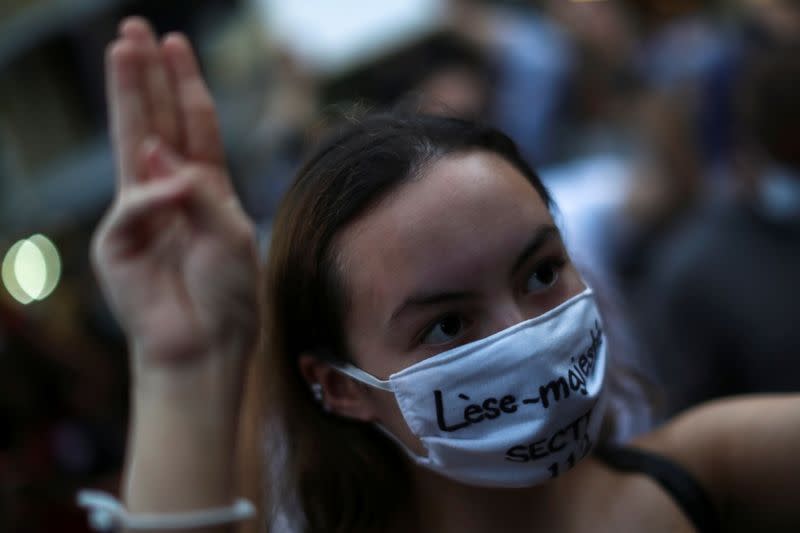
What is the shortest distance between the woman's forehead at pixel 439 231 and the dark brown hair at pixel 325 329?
41 millimetres

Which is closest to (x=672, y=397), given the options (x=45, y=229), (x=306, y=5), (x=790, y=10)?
(x=790, y=10)

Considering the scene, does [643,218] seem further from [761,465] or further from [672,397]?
[761,465]

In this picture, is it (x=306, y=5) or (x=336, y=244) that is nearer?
(x=336, y=244)

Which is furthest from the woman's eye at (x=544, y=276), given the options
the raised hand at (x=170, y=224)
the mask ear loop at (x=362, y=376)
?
the raised hand at (x=170, y=224)

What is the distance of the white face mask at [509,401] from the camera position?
60.4 inches

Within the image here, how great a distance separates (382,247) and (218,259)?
513 mm

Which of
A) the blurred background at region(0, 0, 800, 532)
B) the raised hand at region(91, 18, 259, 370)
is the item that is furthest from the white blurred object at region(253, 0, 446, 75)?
the raised hand at region(91, 18, 259, 370)

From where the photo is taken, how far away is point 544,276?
162 centimetres

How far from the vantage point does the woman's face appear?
150 cm

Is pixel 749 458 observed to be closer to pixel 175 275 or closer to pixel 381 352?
pixel 381 352

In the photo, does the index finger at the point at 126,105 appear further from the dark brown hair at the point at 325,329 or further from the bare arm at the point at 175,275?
the dark brown hair at the point at 325,329

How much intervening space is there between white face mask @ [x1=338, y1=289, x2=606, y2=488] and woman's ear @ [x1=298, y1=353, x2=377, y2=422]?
116 mm

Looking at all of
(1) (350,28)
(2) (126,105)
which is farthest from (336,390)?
(1) (350,28)

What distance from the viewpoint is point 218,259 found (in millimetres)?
1875
